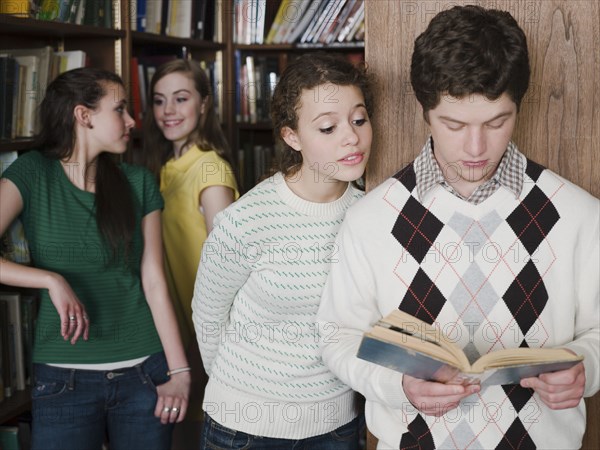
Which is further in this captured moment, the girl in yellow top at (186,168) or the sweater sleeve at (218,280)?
the girl in yellow top at (186,168)

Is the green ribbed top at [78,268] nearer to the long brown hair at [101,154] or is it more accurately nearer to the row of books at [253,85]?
the long brown hair at [101,154]

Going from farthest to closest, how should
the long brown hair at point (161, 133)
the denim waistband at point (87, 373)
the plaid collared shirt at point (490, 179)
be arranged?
1. the long brown hair at point (161, 133)
2. the denim waistband at point (87, 373)
3. the plaid collared shirt at point (490, 179)

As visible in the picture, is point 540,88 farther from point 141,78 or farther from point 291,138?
point 141,78

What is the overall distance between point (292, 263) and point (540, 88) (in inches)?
23.7

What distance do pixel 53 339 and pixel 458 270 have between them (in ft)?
3.54

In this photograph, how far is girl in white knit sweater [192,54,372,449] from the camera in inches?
59.3

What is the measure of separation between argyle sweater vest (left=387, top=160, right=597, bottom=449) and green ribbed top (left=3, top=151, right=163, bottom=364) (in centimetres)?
90

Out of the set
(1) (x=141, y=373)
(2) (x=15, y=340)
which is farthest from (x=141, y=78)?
(1) (x=141, y=373)

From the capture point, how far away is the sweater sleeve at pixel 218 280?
159 centimetres

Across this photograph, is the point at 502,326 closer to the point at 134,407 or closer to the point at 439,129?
the point at 439,129

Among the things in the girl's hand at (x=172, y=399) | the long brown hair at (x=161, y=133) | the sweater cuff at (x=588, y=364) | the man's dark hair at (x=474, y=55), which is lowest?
the girl's hand at (x=172, y=399)

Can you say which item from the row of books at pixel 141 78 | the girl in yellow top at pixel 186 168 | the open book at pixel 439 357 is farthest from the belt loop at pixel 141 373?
the row of books at pixel 141 78

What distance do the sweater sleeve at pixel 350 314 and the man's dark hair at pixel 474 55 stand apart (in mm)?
312

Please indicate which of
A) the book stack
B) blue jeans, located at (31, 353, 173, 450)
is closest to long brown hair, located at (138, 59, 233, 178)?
the book stack
